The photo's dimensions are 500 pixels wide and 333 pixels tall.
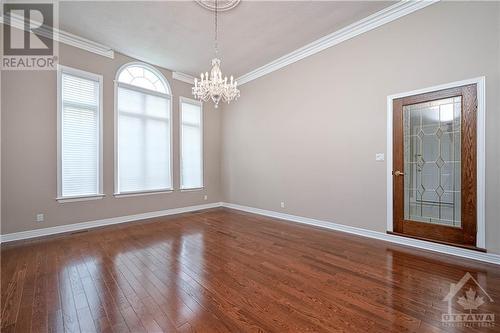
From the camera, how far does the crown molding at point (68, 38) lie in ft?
11.5

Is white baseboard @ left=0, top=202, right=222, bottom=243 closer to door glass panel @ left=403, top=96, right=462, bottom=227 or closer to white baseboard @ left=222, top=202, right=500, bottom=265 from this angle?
white baseboard @ left=222, top=202, right=500, bottom=265

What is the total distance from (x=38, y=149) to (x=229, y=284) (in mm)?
4069

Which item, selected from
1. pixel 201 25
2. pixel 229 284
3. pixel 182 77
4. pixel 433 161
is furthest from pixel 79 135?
pixel 433 161

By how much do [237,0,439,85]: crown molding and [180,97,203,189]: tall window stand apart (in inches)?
83.6

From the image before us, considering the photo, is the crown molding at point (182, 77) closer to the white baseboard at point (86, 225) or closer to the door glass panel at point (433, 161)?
the white baseboard at point (86, 225)

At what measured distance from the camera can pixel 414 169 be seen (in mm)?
3242

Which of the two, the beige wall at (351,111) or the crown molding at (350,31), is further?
the crown molding at (350,31)

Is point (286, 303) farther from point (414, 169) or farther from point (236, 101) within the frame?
Result: point (236, 101)

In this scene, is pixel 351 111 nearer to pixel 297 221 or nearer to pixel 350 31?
pixel 350 31

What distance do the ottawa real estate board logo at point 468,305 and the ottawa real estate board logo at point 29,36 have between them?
20.1ft

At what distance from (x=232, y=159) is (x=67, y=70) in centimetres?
404

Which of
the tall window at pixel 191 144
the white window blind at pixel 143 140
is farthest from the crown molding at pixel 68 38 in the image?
the tall window at pixel 191 144

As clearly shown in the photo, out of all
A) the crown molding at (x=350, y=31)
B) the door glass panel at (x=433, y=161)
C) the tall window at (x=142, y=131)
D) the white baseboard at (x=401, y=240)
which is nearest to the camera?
the white baseboard at (x=401, y=240)

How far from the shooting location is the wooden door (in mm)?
2768
